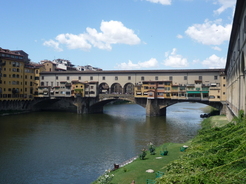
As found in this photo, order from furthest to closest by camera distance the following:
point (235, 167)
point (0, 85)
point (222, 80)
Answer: point (0, 85)
point (222, 80)
point (235, 167)

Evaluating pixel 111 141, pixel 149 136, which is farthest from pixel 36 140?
pixel 149 136

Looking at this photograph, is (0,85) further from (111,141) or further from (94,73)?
(111,141)

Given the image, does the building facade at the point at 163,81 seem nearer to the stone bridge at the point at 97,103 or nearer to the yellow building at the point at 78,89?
the yellow building at the point at 78,89

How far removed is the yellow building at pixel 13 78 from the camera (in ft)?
185

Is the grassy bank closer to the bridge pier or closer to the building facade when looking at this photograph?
the building facade

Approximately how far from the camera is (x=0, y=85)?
2195 inches

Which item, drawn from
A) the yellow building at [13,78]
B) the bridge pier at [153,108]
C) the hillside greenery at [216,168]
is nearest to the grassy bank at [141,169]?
the hillside greenery at [216,168]

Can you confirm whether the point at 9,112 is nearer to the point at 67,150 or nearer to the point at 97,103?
the point at 97,103

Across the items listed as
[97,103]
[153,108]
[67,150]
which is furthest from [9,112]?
[67,150]

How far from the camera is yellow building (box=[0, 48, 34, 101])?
56.3 metres

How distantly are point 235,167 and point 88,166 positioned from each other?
1459 cm

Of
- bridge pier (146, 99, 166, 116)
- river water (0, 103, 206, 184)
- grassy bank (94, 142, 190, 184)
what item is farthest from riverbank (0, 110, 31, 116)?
grassy bank (94, 142, 190, 184)

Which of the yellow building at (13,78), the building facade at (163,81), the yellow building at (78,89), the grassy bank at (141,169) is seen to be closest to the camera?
the grassy bank at (141,169)

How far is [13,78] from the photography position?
5872cm
